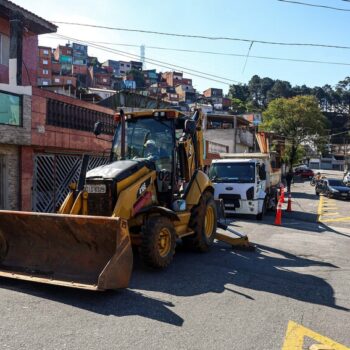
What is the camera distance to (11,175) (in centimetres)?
1267

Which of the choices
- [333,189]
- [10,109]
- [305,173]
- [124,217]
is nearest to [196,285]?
[124,217]

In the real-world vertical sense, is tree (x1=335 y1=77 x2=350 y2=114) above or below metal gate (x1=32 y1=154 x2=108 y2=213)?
above

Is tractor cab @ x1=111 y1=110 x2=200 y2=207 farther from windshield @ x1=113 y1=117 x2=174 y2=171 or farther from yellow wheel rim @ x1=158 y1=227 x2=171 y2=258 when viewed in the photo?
yellow wheel rim @ x1=158 y1=227 x2=171 y2=258

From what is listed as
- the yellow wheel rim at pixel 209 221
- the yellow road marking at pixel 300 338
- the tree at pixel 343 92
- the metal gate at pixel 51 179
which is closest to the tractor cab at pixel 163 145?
the yellow wheel rim at pixel 209 221

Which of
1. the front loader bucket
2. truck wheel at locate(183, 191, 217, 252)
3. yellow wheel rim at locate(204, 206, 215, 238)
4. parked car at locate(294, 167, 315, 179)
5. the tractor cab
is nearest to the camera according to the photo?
the front loader bucket

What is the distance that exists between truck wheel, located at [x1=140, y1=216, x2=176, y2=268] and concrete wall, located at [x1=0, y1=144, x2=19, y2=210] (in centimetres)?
688

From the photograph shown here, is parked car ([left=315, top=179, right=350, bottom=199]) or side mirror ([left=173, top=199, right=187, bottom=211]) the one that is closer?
side mirror ([left=173, top=199, right=187, bottom=211])

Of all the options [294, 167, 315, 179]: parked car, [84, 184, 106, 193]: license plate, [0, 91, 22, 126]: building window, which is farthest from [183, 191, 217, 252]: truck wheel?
[294, 167, 315, 179]: parked car

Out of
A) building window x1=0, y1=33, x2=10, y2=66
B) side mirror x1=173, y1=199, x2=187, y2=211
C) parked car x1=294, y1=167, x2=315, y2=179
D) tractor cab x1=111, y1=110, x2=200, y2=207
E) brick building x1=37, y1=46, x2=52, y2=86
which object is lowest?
parked car x1=294, y1=167, x2=315, y2=179

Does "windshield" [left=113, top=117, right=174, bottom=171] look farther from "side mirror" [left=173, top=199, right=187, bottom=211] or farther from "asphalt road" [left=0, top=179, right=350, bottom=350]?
"asphalt road" [left=0, top=179, right=350, bottom=350]

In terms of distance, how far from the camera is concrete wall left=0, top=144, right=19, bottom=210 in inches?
494

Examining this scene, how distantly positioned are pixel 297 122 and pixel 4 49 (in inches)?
1952

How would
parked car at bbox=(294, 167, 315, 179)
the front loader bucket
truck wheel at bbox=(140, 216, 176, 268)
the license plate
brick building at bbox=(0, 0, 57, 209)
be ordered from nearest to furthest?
the front loader bucket, truck wheel at bbox=(140, 216, 176, 268), the license plate, brick building at bbox=(0, 0, 57, 209), parked car at bbox=(294, 167, 315, 179)

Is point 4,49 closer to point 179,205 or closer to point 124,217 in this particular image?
point 179,205
